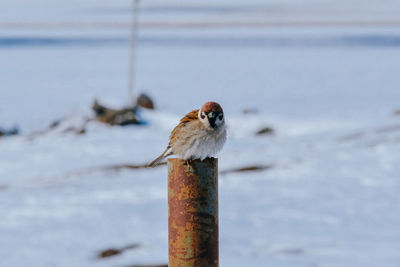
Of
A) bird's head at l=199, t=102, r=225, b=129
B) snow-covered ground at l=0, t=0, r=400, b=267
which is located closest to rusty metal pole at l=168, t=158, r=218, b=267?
bird's head at l=199, t=102, r=225, b=129

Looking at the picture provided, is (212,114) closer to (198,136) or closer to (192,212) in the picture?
(198,136)

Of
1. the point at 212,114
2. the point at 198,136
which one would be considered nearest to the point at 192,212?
the point at 212,114

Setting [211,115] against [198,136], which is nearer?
[211,115]

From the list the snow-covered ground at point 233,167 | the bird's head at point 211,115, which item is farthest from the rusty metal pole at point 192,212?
the snow-covered ground at point 233,167

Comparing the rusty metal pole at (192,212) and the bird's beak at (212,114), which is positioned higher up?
the bird's beak at (212,114)

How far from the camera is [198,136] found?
2.65m

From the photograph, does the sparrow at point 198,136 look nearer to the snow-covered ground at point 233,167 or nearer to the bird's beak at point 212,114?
the bird's beak at point 212,114

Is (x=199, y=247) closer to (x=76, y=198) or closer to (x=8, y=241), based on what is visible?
(x=8, y=241)

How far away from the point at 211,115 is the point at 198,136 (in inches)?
8.7

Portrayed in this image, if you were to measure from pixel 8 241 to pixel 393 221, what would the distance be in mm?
3358

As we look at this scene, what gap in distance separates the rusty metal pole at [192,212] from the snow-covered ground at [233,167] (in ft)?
7.90

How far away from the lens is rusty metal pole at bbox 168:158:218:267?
2.11 meters

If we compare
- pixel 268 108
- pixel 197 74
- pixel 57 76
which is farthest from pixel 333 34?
pixel 268 108

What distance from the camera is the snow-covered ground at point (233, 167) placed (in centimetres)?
502
